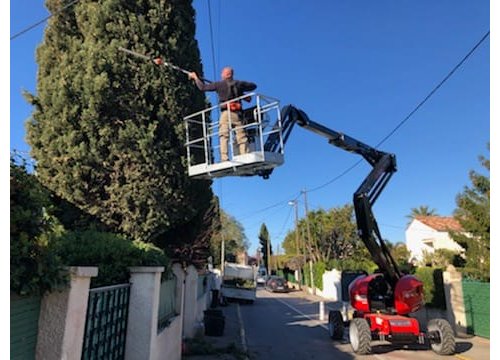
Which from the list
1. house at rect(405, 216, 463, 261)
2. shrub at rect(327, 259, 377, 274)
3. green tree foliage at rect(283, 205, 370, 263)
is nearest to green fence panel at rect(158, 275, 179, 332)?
shrub at rect(327, 259, 377, 274)

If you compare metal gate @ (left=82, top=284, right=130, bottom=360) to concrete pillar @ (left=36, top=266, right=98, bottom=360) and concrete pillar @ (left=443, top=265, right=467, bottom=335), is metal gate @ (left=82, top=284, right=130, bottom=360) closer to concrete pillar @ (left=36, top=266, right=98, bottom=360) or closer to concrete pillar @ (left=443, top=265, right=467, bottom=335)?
concrete pillar @ (left=36, top=266, right=98, bottom=360)

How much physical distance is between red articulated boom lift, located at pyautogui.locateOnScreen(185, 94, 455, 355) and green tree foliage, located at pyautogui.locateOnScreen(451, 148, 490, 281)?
4144mm

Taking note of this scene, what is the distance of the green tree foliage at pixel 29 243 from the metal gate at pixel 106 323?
1277 millimetres

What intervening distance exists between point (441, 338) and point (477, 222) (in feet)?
20.5

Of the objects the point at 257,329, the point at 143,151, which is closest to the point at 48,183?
the point at 143,151

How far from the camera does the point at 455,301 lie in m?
15.2

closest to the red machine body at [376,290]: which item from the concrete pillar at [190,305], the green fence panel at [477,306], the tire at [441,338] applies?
the tire at [441,338]

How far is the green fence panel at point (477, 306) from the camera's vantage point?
44.3 feet

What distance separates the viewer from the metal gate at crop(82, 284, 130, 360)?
4598 millimetres

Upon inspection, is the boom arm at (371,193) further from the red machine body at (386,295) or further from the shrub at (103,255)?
the shrub at (103,255)
